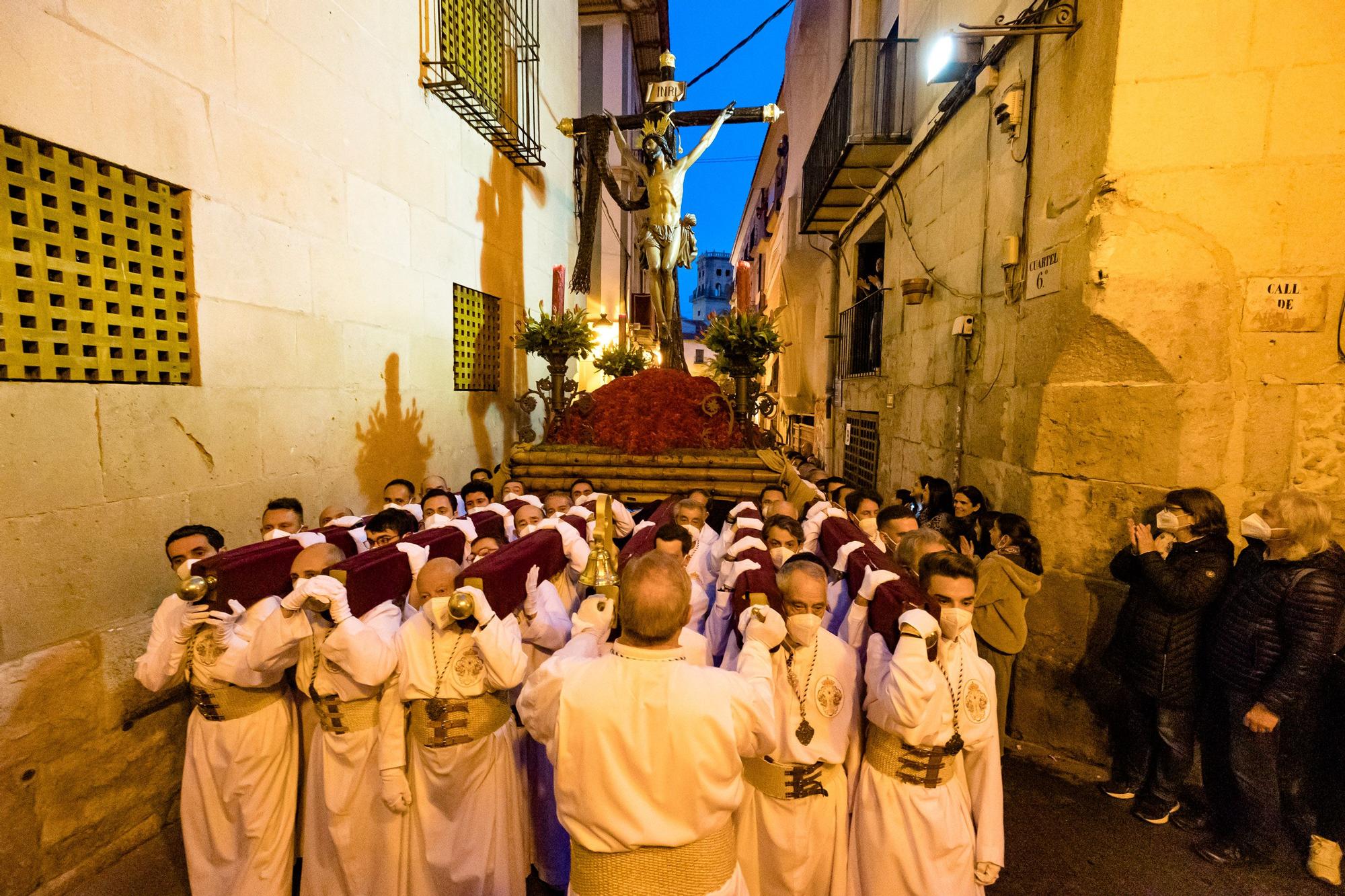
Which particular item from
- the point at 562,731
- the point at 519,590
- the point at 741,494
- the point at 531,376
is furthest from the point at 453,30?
the point at 562,731

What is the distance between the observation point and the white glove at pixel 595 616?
2586 millimetres

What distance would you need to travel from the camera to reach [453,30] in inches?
297

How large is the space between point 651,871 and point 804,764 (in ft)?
3.16

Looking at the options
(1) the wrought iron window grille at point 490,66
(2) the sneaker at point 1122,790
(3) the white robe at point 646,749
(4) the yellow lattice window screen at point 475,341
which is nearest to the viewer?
(3) the white robe at point 646,749

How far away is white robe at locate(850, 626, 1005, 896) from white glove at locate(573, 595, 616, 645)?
1.20 m

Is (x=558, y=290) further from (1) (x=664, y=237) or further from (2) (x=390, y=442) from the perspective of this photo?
(2) (x=390, y=442)

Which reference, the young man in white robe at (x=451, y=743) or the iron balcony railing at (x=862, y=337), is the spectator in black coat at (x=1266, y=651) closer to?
the young man in white robe at (x=451, y=743)

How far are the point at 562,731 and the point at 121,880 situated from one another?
3443 millimetres

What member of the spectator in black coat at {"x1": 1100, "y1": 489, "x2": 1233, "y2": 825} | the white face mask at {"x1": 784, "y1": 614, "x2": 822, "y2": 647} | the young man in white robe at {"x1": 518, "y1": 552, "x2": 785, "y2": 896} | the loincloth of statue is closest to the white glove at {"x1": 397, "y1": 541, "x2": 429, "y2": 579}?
the young man in white robe at {"x1": 518, "y1": 552, "x2": 785, "y2": 896}

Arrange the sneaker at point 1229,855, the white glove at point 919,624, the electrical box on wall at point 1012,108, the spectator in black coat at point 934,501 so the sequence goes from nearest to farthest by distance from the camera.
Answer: the white glove at point 919,624 → the sneaker at point 1229,855 → the electrical box on wall at point 1012,108 → the spectator in black coat at point 934,501

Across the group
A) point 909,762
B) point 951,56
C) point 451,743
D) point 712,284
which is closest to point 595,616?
point 451,743

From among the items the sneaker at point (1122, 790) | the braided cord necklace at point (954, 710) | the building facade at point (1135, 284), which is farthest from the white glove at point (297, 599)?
the sneaker at point (1122, 790)

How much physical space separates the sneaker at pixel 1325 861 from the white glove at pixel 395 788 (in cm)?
481

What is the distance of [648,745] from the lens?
1832mm
